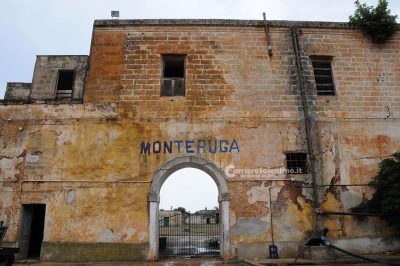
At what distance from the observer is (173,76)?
1192 cm

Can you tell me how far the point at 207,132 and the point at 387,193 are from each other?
17.2ft

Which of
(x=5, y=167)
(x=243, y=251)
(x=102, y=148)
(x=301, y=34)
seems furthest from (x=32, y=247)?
(x=301, y=34)

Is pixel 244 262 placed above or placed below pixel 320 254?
below

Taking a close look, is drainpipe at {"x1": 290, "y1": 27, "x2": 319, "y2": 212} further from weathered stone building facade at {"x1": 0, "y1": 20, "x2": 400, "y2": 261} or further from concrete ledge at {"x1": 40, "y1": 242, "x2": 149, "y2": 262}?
concrete ledge at {"x1": 40, "y1": 242, "x2": 149, "y2": 262}

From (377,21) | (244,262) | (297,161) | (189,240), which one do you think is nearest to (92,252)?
(244,262)

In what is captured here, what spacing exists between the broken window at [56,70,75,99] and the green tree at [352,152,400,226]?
9.85 metres

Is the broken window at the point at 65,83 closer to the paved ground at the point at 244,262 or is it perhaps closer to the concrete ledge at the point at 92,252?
the concrete ledge at the point at 92,252

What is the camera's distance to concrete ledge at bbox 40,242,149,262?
9445mm

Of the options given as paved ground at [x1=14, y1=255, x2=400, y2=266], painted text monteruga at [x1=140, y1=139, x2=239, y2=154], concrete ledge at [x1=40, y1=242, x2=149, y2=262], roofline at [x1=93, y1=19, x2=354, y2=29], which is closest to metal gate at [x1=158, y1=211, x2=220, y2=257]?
concrete ledge at [x1=40, y1=242, x2=149, y2=262]

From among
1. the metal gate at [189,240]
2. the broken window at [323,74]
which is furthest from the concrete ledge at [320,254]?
the broken window at [323,74]

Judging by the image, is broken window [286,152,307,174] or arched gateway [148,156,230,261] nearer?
arched gateway [148,156,230,261]

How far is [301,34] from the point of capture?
11.7 metres

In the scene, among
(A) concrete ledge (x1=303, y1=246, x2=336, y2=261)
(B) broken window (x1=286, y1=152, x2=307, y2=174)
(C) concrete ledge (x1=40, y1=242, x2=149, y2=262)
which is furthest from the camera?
(B) broken window (x1=286, y1=152, x2=307, y2=174)

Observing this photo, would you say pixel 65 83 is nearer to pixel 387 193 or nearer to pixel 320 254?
pixel 320 254
